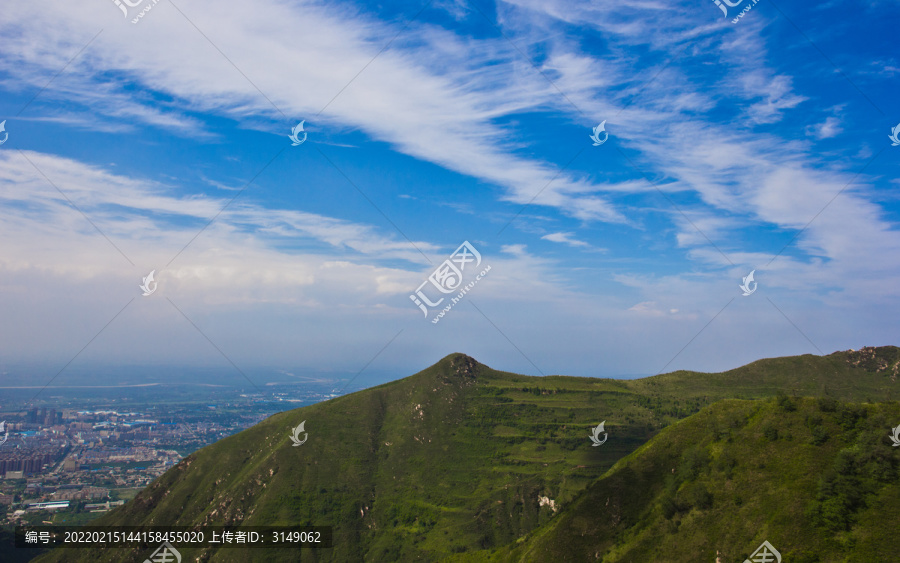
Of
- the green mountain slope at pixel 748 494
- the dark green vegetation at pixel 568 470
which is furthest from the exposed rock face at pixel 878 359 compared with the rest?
the green mountain slope at pixel 748 494

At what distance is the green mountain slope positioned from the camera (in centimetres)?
5228

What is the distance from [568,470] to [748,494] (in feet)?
227

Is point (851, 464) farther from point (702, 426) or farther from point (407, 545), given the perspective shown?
point (407, 545)

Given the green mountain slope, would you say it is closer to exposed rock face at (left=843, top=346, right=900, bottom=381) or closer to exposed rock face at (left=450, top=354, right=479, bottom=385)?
exposed rock face at (left=450, top=354, right=479, bottom=385)

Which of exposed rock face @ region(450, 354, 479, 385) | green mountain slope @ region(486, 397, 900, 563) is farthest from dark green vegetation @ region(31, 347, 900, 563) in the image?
exposed rock face @ region(450, 354, 479, 385)

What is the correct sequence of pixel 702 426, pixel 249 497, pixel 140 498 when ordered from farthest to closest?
pixel 140 498, pixel 249 497, pixel 702 426

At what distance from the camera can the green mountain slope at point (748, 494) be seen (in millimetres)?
52281

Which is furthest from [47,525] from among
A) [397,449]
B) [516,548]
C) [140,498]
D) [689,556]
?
[689,556]

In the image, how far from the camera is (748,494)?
6106 centimetres

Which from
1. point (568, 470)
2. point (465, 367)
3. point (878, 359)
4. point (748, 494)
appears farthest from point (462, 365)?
point (878, 359)

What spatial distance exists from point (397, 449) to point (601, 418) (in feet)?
215

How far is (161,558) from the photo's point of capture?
117312 mm

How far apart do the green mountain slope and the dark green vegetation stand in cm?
22

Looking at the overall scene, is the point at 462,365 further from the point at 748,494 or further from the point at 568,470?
the point at 748,494
